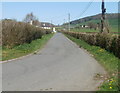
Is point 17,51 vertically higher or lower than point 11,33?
lower

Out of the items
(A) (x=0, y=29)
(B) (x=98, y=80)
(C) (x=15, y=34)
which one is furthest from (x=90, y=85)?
(C) (x=15, y=34)

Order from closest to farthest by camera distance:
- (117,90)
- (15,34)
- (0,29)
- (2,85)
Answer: (117,90) → (2,85) → (0,29) → (15,34)

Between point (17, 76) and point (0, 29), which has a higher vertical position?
point (0, 29)

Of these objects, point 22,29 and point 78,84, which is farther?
point 22,29

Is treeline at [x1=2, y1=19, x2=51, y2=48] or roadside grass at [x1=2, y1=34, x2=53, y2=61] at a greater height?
treeline at [x1=2, y1=19, x2=51, y2=48]

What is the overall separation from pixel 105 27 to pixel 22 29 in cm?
935

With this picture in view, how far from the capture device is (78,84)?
8555mm

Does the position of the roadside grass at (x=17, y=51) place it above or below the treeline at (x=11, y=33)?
below

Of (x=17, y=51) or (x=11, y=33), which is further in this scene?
(x=11, y=33)

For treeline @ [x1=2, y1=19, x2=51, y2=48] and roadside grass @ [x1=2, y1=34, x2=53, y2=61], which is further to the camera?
treeline @ [x1=2, y1=19, x2=51, y2=48]

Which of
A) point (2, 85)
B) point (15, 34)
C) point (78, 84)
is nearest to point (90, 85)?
point (78, 84)

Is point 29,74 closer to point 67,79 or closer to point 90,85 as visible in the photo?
point 67,79

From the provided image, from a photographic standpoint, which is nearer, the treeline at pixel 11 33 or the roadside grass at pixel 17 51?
the roadside grass at pixel 17 51

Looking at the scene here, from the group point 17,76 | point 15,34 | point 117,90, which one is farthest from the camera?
point 15,34
